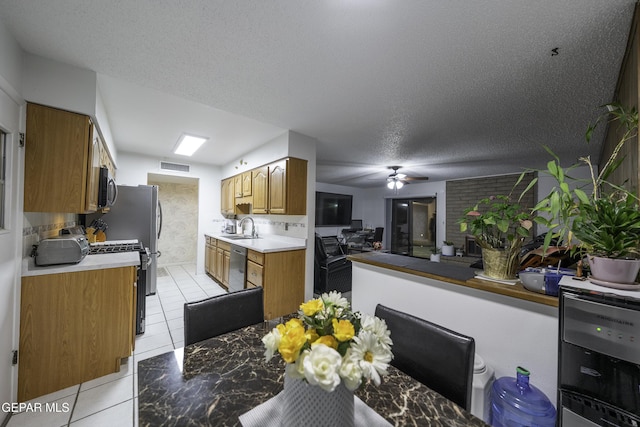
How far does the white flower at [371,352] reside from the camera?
22.2 inches

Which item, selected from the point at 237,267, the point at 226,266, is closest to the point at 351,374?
the point at 237,267

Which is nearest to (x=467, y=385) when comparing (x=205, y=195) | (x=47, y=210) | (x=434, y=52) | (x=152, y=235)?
(x=434, y=52)

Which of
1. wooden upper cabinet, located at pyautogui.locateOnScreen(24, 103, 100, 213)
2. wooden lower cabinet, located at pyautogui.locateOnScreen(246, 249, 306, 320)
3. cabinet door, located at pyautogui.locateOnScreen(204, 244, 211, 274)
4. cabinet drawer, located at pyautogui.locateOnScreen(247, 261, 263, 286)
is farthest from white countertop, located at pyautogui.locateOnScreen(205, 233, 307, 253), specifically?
wooden upper cabinet, located at pyautogui.locateOnScreen(24, 103, 100, 213)

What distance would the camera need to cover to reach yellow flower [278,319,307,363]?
555 mm

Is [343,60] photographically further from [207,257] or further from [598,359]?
[207,257]

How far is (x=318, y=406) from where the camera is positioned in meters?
0.58

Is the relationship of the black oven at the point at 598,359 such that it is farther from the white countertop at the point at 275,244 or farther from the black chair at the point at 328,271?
the black chair at the point at 328,271

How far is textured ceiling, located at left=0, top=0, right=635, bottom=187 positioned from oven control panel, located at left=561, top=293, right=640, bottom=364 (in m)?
1.37

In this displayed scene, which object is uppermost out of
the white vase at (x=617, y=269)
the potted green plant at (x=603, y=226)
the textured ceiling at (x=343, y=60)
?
the textured ceiling at (x=343, y=60)

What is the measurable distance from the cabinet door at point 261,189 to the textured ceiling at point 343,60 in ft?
2.41

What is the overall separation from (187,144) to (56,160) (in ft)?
6.54

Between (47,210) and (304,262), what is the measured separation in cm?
237

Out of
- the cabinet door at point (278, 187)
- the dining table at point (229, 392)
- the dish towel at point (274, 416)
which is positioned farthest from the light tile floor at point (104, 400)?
the cabinet door at point (278, 187)

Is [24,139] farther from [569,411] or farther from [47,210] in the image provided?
[569,411]
